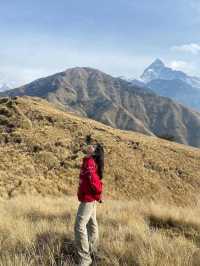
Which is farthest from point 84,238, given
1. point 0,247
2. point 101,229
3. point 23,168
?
point 23,168

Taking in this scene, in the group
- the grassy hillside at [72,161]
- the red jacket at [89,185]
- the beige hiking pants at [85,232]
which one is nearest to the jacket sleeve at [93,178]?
the red jacket at [89,185]

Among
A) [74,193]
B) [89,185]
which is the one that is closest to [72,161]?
[74,193]

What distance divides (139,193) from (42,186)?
779 centimetres

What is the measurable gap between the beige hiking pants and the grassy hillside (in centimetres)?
1638

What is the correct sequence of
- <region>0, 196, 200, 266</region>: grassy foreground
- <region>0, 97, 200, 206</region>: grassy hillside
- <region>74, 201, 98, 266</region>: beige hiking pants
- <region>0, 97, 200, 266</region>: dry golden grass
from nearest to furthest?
<region>0, 196, 200, 266</region>: grassy foreground < <region>74, 201, 98, 266</region>: beige hiking pants < <region>0, 97, 200, 266</region>: dry golden grass < <region>0, 97, 200, 206</region>: grassy hillside

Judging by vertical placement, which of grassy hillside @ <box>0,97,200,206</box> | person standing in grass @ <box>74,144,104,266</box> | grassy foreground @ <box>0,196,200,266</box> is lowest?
grassy hillside @ <box>0,97,200,206</box>

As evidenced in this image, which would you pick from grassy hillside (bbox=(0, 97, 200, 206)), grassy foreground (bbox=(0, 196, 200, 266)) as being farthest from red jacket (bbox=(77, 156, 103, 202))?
grassy hillside (bbox=(0, 97, 200, 206))

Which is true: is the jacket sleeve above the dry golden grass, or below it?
above

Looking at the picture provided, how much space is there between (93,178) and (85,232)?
2.90ft

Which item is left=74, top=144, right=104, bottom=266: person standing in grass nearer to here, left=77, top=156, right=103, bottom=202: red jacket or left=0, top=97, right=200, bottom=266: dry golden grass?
left=77, top=156, right=103, bottom=202: red jacket

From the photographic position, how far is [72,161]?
34.4m

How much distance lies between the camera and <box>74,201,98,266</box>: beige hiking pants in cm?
689

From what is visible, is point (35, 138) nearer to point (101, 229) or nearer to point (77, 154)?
point (77, 154)

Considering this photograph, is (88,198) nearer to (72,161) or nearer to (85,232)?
(85,232)
